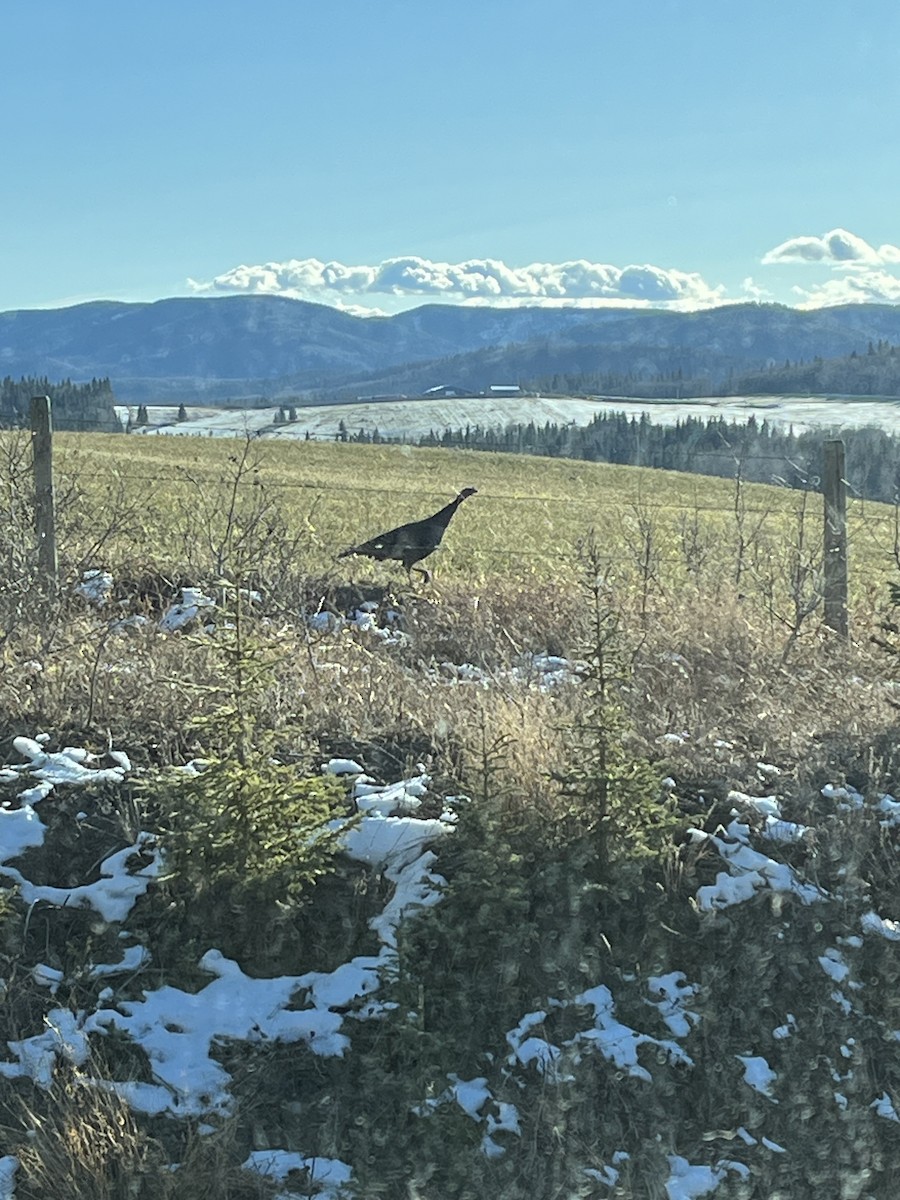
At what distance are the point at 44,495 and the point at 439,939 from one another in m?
6.05

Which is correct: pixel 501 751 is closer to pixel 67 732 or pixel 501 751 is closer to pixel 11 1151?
pixel 67 732

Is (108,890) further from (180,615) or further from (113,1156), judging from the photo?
(180,615)

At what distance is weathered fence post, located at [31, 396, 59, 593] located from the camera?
905 centimetres

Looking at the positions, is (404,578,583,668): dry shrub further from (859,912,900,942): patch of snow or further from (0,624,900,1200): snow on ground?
(859,912,900,942): patch of snow

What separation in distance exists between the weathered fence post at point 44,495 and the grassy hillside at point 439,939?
2823 millimetres

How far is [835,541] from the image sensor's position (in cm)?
956

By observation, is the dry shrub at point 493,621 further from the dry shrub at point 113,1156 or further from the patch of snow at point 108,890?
the dry shrub at point 113,1156

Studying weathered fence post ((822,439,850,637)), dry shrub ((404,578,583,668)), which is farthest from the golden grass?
dry shrub ((404,578,583,668))

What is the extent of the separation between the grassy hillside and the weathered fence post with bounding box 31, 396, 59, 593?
282 cm

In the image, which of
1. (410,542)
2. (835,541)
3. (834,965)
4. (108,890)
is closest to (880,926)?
(834,965)

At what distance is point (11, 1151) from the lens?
12.6 feet

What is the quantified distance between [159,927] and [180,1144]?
93 centimetres

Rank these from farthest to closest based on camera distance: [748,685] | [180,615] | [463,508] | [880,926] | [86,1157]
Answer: [463,508], [180,615], [748,685], [880,926], [86,1157]

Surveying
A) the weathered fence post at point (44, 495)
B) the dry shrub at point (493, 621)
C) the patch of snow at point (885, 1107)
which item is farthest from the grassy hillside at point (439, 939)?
the weathered fence post at point (44, 495)
